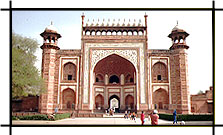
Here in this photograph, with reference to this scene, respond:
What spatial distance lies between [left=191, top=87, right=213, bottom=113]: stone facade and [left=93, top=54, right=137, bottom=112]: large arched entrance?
4.84 meters

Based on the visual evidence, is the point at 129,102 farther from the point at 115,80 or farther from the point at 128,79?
the point at 115,80

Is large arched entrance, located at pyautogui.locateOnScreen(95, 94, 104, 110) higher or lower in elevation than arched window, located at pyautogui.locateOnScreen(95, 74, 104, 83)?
lower

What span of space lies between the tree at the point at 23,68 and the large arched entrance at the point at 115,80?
861cm

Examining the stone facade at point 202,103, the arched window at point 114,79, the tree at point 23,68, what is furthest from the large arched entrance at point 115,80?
the tree at point 23,68

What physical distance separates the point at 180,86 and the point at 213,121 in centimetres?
937

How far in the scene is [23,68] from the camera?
9.61 meters

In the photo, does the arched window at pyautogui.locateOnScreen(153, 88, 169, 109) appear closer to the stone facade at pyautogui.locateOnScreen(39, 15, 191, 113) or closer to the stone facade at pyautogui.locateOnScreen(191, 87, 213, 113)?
the stone facade at pyautogui.locateOnScreen(39, 15, 191, 113)

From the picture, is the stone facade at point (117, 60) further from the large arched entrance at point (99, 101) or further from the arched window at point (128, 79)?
the arched window at point (128, 79)

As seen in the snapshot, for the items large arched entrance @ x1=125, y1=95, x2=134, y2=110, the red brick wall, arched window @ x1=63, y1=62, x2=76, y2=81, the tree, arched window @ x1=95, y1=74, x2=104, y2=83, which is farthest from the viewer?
arched window @ x1=95, y1=74, x2=104, y2=83

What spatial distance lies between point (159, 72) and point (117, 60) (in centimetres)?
371

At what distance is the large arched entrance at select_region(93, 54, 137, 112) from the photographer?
19953mm

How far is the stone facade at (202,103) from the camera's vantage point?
→ 1800cm

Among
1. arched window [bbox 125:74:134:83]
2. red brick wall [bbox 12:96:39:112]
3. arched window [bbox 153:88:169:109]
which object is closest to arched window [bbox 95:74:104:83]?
arched window [bbox 125:74:134:83]

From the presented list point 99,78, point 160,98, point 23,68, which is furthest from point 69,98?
point 23,68
